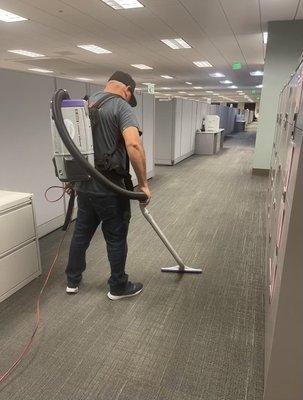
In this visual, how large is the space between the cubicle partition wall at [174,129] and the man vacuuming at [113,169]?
4.05 metres

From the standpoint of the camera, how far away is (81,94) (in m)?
2.81

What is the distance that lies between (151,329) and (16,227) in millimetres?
949

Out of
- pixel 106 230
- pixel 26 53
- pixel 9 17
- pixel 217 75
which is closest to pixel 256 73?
pixel 217 75

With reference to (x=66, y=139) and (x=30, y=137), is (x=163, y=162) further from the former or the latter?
(x=66, y=139)

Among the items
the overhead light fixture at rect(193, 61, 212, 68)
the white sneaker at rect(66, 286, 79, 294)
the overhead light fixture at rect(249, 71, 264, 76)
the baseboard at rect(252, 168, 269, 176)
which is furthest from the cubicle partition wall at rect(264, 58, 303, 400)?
the overhead light fixture at rect(249, 71, 264, 76)

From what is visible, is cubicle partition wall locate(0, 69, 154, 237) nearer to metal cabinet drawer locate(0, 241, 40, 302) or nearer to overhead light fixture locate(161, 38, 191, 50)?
metal cabinet drawer locate(0, 241, 40, 302)

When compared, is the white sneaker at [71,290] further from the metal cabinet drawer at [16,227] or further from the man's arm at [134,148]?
the man's arm at [134,148]

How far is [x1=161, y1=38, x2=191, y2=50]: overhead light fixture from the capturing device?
18.8ft

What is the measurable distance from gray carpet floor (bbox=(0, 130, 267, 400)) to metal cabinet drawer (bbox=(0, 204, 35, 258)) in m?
0.33

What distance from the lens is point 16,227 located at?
68.4 inches

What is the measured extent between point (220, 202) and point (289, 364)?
9.02 ft

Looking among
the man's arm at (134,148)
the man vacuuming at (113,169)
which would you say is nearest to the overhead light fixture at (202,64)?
the man vacuuming at (113,169)

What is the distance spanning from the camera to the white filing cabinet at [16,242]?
167cm

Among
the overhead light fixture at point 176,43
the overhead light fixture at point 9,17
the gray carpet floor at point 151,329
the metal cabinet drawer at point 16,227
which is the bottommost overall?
the gray carpet floor at point 151,329
